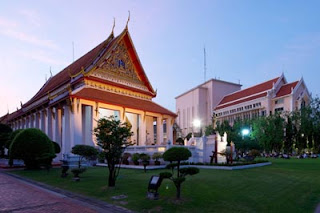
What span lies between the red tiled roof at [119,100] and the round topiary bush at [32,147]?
5406 millimetres

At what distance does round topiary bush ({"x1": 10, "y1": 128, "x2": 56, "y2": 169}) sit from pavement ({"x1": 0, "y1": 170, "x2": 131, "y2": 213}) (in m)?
6.35

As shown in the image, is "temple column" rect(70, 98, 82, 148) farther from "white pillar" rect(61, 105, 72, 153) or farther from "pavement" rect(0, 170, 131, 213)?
"pavement" rect(0, 170, 131, 213)

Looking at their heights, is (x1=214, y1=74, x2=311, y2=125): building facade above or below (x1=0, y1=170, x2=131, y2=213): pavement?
above

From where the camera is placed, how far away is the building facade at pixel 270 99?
2382 inches

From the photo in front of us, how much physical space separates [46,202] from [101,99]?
15.8 m

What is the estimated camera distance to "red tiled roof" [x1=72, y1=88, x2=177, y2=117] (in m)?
23.6

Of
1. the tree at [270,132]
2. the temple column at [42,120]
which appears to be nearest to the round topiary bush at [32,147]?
the temple column at [42,120]

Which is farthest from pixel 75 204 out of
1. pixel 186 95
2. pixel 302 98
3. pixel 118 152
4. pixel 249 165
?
pixel 186 95

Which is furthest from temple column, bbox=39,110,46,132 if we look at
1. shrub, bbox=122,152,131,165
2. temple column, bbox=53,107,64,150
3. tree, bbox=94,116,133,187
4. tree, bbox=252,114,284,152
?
tree, bbox=252,114,284,152

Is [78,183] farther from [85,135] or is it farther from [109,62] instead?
[109,62]

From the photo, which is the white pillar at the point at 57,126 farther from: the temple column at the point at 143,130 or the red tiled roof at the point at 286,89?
the red tiled roof at the point at 286,89

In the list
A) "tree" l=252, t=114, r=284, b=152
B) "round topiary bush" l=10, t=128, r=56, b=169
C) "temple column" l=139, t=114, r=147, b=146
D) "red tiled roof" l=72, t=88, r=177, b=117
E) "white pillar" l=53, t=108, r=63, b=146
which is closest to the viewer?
"round topiary bush" l=10, t=128, r=56, b=169

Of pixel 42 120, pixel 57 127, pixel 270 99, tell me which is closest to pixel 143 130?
pixel 57 127

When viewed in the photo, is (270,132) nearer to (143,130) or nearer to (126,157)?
(143,130)
